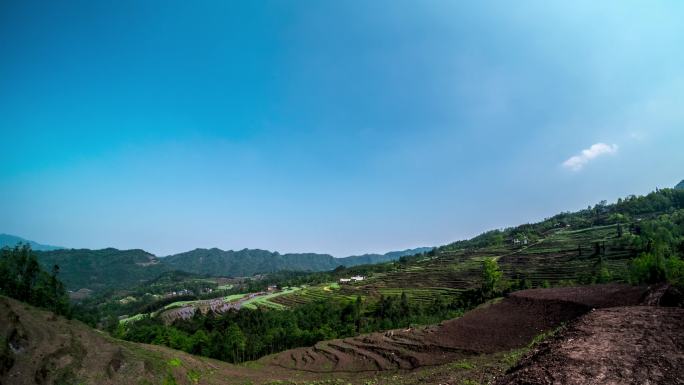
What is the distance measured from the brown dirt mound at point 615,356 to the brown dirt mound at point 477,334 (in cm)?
1370

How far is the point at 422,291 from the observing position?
105500 millimetres

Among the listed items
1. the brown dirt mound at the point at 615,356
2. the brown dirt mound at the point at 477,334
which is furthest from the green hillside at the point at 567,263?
the brown dirt mound at the point at 615,356

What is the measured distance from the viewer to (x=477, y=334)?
31.4 m

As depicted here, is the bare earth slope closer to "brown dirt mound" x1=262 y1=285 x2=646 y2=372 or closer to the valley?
the valley

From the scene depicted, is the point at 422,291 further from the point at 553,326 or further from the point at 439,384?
the point at 439,384

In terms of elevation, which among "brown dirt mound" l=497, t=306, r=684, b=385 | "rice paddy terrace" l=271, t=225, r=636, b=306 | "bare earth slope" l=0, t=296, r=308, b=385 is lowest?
"rice paddy terrace" l=271, t=225, r=636, b=306

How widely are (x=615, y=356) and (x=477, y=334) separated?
77.6 ft

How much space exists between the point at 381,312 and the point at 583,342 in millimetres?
76091

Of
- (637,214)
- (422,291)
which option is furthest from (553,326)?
(637,214)

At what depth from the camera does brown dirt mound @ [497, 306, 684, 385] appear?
876cm

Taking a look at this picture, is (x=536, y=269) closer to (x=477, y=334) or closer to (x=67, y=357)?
(x=477, y=334)

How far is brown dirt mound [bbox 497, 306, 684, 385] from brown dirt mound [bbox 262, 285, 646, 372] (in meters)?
13.7

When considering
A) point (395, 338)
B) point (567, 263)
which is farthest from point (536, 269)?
point (395, 338)

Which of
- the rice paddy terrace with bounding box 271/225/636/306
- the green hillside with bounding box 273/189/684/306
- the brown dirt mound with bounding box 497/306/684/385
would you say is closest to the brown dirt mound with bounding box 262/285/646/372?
the brown dirt mound with bounding box 497/306/684/385
